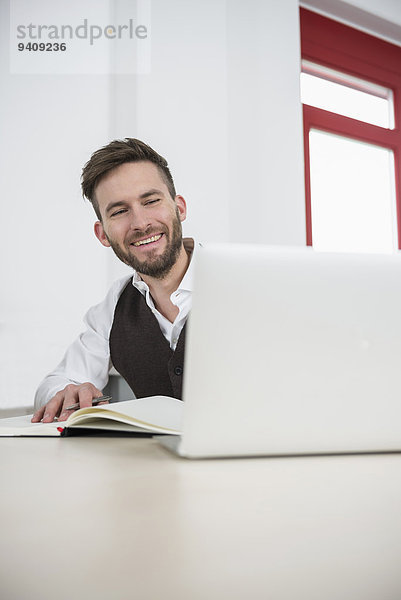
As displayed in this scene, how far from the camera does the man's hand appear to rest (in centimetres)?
86

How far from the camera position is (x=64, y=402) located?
3.03 ft

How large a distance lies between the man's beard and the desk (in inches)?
47.9

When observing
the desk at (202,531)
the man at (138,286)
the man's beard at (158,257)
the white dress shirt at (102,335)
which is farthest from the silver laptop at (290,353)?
the man's beard at (158,257)

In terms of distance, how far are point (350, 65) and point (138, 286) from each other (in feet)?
5.68

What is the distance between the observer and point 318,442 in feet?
1.53

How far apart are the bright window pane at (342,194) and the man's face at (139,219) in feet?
3.63

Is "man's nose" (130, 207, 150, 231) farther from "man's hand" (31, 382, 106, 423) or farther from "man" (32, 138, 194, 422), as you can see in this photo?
"man's hand" (31, 382, 106, 423)

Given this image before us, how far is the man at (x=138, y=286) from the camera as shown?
1454 mm

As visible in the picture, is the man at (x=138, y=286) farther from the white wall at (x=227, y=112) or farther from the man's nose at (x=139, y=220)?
the white wall at (x=227, y=112)

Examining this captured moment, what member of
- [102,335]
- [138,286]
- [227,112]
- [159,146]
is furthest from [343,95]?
[102,335]

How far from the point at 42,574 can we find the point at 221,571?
0.06 metres

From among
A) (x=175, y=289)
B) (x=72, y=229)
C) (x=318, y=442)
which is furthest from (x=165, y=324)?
(x=318, y=442)

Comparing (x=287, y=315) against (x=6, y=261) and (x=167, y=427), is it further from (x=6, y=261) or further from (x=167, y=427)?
(x=6, y=261)

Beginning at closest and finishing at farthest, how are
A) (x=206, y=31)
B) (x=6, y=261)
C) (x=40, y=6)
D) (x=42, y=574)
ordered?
(x=42, y=574), (x=6, y=261), (x=40, y=6), (x=206, y=31)
